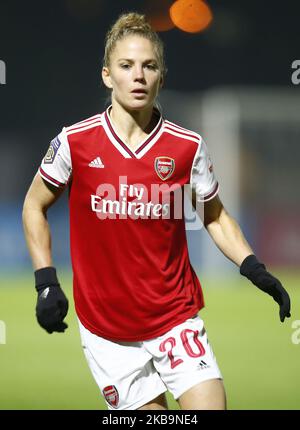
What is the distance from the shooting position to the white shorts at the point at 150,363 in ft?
11.6

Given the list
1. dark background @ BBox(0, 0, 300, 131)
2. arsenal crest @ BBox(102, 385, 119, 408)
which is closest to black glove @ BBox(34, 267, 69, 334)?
arsenal crest @ BBox(102, 385, 119, 408)

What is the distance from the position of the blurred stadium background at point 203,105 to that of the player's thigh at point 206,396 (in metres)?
7.63

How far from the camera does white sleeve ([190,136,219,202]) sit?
375 centimetres

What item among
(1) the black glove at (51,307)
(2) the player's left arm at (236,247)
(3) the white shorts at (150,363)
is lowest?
(3) the white shorts at (150,363)

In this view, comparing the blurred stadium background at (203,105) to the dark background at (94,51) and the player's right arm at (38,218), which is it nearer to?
the dark background at (94,51)

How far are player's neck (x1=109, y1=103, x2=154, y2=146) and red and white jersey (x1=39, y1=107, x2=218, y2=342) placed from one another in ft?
0.14

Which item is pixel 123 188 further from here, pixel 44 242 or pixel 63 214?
pixel 63 214

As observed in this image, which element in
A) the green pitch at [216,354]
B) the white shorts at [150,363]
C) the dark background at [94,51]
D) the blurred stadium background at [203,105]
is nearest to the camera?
the white shorts at [150,363]

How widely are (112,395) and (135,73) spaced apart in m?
1.34

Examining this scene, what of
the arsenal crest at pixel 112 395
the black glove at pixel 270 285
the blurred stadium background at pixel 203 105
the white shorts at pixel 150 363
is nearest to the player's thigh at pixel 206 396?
the white shorts at pixel 150 363

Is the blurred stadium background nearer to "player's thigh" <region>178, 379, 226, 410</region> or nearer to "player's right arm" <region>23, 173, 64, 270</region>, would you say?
"player's right arm" <region>23, 173, 64, 270</region>

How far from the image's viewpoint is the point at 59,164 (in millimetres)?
3707
